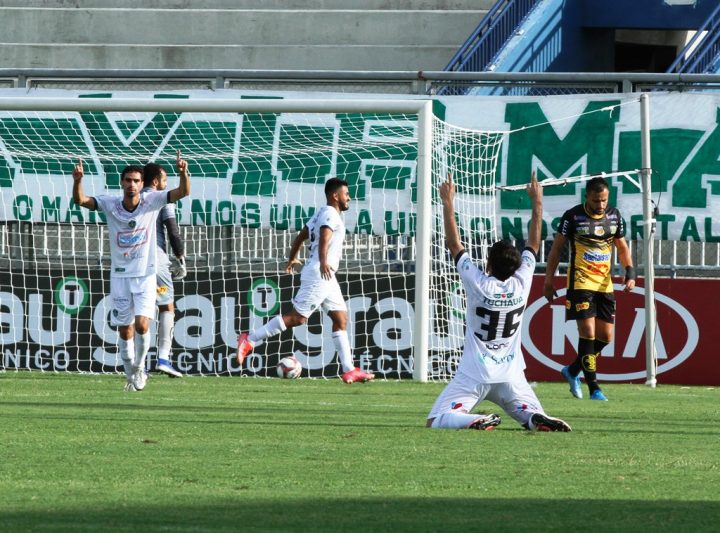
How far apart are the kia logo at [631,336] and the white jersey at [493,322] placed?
19.6ft

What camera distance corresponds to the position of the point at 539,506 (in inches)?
220

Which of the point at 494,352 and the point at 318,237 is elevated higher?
the point at 318,237

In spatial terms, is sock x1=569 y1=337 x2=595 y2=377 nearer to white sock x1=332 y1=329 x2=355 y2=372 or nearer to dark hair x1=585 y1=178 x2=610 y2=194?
dark hair x1=585 y1=178 x2=610 y2=194

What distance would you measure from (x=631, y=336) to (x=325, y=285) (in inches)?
135

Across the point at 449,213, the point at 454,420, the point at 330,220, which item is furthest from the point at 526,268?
the point at 330,220

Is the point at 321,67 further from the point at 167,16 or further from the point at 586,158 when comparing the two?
the point at 586,158

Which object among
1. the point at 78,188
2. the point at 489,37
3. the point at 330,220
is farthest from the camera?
the point at 489,37

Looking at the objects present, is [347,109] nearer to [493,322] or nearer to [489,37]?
[493,322]

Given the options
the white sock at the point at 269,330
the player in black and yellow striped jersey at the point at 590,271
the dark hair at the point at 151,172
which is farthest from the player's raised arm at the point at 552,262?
the dark hair at the point at 151,172

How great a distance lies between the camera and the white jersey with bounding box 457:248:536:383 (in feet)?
28.0

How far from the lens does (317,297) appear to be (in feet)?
42.7

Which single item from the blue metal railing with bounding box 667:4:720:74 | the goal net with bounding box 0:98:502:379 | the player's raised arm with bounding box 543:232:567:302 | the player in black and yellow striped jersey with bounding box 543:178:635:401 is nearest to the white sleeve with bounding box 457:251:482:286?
the player in black and yellow striped jersey with bounding box 543:178:635:401

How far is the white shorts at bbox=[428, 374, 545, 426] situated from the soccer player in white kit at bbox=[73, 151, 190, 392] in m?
3.54

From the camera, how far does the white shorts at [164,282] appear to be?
1338cm
